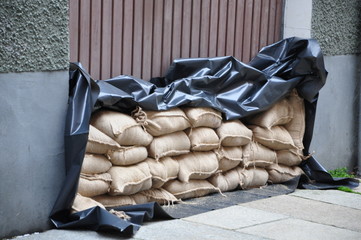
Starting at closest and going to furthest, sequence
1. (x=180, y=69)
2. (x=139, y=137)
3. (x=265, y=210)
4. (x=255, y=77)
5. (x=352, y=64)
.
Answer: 1. (x=139, y=137)
2. (x=265, y=210)
3. (x=180, y=69)
4. (x=255, y=77)
5. (x=352, y=64)

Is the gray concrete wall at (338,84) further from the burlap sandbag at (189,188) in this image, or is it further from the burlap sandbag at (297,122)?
the burlap sandbag at (189,188)

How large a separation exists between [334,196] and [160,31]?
267 centimetres

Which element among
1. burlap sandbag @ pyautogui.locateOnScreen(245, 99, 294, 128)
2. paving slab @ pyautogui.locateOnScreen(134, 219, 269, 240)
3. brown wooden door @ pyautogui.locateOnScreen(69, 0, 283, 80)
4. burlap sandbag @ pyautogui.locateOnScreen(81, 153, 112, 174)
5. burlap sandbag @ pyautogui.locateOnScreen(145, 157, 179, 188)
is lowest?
paving slab @ pyautogui.locateOnScreen(134, 219, 269, 240)

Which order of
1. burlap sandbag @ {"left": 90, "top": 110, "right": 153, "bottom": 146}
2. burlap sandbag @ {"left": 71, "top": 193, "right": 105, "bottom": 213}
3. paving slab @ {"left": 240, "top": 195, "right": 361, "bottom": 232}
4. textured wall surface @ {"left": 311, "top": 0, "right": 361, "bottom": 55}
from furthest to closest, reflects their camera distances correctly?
textured wall surface @ {"left": 311, "top": 0, "right": 361, "bottom": 55} → paving slab @ {"left": 240, "top": 195, "right": 361, "bottom": 232} → burlap sandbag @ {"left": 90, "top": 110, "right": 153, "bottom": 146} → burlap sandbag @ {"left": 71, "top": 193, "right": 105, "bottom": 213}

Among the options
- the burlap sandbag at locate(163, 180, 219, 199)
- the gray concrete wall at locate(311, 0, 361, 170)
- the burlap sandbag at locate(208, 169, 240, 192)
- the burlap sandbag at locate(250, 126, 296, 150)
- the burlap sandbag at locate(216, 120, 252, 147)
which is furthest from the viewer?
the gray concrete wall at locate(311, 0, 361, 170)

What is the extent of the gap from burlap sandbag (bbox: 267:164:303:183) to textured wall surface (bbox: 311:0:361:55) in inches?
66.3

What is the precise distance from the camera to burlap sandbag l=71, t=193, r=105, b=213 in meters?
6.01

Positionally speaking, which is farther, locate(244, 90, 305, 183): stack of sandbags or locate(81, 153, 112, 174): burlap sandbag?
locate(244, 90, 305, 183): stack of sandbags

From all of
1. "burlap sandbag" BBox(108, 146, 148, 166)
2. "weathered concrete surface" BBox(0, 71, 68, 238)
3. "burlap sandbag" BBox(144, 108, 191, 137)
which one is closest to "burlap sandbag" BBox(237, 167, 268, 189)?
"burlap sandbag" BBox(144, 108, 191, 137)

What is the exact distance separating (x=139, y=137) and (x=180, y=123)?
22.3 inches

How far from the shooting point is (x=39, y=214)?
584cm

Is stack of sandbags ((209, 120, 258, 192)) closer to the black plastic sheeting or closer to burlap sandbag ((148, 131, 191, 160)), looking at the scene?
the black plastic sheeting

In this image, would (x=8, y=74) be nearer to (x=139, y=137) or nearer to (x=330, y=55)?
(x=139, y=137)

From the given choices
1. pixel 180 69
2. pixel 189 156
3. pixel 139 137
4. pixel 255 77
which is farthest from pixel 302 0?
pixel 139 137
